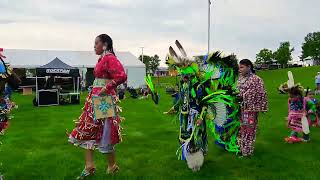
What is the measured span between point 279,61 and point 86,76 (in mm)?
56171

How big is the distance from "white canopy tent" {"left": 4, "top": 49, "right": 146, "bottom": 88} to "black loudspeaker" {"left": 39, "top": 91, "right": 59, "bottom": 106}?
1154cm

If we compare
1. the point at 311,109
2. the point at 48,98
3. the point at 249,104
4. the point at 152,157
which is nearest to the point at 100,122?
the point at 152,157

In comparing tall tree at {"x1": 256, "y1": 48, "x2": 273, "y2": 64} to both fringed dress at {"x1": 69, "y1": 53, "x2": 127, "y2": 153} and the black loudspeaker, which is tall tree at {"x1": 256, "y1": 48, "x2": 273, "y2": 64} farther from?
fringed dress at {"x1": 69, "y1": 53, "x2": 127, "y2": 153}

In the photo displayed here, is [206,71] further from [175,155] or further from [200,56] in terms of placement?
[175,155]

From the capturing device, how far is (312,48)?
8344 centimetres

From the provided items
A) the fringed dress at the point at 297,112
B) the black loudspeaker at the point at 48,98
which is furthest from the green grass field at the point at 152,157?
the black loudspeaker at the point at 48,98

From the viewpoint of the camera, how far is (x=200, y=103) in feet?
20.1

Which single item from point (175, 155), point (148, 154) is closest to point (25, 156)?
point (148, 154)

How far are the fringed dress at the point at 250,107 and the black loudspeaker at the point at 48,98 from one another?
42.1 feet

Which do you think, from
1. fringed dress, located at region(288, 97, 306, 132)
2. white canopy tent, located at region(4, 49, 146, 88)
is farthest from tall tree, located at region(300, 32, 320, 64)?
fringed dress, located at region(288, 97, 306, 132)

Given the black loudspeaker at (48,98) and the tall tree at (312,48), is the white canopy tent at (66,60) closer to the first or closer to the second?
the black loudspeaker at (48,98)

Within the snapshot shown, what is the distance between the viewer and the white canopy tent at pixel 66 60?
29959 mm

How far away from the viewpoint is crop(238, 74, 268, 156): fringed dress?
698cm

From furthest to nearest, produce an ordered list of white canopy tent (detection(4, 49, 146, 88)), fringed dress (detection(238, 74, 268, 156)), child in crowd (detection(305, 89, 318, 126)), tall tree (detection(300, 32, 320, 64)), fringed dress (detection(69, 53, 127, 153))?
tall tree (detection(300, 32, 320, 64))
white canopy tent (detection(4, 49, 146, 88))
child in crowd (detection(305, 89, 318, 126))
fringed dress (detection(238, 74, 268, 156))
fringed dress (detection(69, 53, 127, 153))
